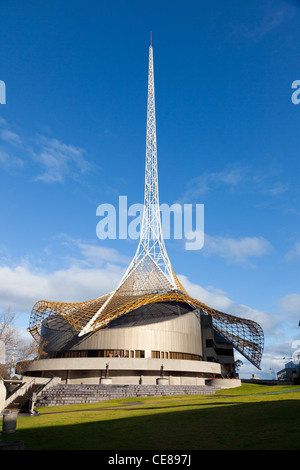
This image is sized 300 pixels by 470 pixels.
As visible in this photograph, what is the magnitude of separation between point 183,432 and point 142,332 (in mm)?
47496

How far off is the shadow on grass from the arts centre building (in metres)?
31.7

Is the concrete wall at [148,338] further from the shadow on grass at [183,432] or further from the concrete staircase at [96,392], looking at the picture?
the shadow on grass at [183,432]

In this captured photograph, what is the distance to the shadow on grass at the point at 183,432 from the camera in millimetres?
11973

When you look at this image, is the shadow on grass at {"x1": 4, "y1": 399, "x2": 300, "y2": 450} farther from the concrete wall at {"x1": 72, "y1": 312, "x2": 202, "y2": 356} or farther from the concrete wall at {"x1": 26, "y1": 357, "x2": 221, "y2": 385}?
the concrete wall at {"x1": 72, "y1": 312, "x2": 202, "y2": 356}

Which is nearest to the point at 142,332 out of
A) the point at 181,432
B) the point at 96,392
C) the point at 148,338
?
the point at 148,338

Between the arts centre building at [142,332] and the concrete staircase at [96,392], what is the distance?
21.9ft

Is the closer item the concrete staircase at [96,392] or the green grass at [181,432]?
the green grass at [181,432]

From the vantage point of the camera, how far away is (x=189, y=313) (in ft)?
227

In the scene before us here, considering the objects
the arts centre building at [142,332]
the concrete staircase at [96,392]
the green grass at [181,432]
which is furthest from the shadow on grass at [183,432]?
the arts centre building at [142,332]

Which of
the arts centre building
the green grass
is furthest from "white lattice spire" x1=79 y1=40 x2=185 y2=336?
the green grass

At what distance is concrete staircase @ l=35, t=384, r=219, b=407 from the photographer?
36094mm
